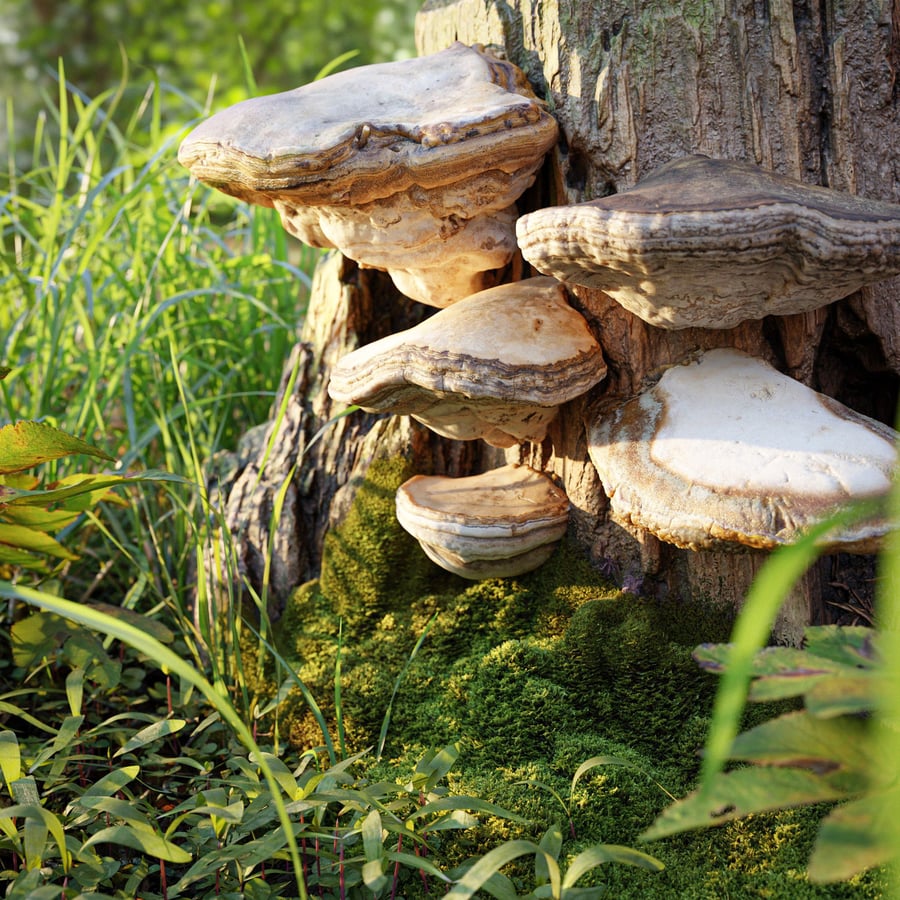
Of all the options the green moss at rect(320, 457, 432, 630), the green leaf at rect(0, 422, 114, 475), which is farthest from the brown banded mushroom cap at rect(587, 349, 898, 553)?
the green leaf at rect(0, 422, 114, 475)

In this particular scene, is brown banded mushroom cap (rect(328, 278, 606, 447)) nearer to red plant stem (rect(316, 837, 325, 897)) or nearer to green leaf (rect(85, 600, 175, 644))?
green leaf (rect(85, 600, 175, 644))

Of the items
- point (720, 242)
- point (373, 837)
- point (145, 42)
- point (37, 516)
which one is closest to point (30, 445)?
point (37, 516)

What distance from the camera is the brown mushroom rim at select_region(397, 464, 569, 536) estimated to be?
196 centimetres

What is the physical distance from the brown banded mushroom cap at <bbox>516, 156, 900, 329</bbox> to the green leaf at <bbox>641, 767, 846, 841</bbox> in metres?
0.81

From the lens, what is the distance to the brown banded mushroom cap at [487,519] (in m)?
1.97

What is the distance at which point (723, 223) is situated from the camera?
4.60ft

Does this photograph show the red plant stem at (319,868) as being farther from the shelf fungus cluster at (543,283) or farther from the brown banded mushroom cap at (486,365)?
the brown banded mushroom cap at (486,365)

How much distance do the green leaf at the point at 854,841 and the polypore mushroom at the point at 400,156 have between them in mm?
1318

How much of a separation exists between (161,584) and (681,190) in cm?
207

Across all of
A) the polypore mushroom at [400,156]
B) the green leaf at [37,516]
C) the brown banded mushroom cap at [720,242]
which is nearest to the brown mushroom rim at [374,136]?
the polypore mushroom at [400,156]

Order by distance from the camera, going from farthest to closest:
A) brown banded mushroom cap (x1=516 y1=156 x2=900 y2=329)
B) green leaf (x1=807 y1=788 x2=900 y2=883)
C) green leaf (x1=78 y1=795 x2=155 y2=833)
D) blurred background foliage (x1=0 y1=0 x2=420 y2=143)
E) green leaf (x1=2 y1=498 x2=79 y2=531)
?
blurred background foliage (x1=0 y1=0 x2=420 y2=143) < green leaf (x1=2 y1=498 x2=79 y2=531) < green leaf (x1=78 y1=795 x2=155 y2=833) < brown banded mushroom cap (x1=516 y1=156 x2=900 y2=329) < green leaf (x1=807 y1=788 x2=900 y2=883)

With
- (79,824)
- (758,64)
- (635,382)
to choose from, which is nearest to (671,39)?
(758,64)

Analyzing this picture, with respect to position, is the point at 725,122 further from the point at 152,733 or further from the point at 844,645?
the point at 152,733

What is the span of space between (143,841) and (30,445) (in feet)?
2.68
